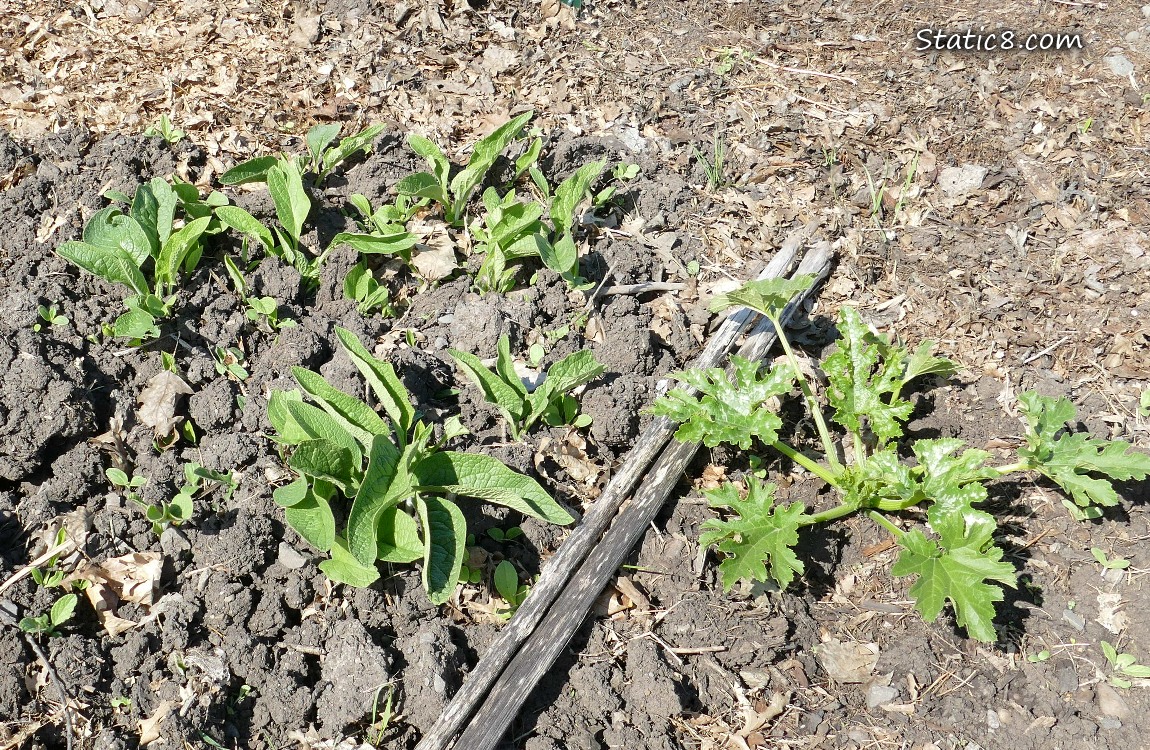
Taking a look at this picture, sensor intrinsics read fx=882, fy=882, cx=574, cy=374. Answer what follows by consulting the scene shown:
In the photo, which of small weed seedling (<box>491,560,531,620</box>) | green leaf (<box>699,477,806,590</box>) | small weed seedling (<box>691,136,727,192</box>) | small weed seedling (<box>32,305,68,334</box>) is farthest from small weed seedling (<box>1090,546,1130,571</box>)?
small weed seedling (<box>32,305,68,334</box>)

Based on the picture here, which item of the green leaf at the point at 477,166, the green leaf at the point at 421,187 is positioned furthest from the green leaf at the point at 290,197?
the green leaf at the point at 477,166

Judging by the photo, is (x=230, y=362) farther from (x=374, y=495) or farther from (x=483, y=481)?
(x=483, y=481)

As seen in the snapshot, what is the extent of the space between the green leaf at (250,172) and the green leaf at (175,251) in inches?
11.6

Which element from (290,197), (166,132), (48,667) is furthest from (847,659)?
(166,132)

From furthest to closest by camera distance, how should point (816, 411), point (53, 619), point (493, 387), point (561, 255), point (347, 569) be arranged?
point (561, 255), point (816, 411), point (493, 387), point (347, 569), point (53, 619)

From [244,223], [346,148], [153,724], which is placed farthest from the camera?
[346,148]

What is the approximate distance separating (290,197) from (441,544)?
5.59ft

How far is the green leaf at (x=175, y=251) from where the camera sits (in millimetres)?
3359

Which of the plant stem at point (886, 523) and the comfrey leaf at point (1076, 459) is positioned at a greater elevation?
the comfrey leaf at point (1076, 459)

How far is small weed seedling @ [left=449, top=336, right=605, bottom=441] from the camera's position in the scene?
10.3 ft

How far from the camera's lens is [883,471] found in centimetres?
296

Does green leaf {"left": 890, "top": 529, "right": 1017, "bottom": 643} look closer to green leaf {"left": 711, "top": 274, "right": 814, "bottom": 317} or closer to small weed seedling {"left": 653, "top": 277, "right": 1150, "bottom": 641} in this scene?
small weed seedling {"left": 653, "top": 277, "right": 1150, "bottom": 641}

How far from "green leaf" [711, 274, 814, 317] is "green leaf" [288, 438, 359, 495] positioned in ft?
4.96

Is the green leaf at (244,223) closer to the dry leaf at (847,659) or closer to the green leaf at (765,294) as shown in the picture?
the green leaf at (765,294)
